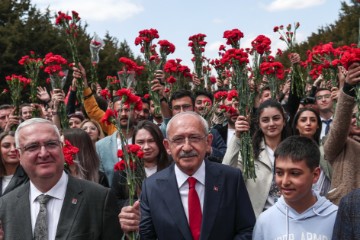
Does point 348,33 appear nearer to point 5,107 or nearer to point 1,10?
point 1,10

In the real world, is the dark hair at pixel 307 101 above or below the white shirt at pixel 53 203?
above

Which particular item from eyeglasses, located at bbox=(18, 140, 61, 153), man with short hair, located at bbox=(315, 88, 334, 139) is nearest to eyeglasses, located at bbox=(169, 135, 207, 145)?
eyeglasses, located at bbox=(18, 140, 61, 153)

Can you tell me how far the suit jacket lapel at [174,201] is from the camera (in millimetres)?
3811

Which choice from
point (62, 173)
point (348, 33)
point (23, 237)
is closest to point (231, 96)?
point (62, 173)

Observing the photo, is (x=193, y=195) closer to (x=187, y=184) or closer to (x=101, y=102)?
(x=187, y=184)

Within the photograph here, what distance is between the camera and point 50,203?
3.54m

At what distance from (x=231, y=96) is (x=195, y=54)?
3.09m

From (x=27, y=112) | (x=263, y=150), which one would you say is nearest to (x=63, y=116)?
(x=27, y=112)

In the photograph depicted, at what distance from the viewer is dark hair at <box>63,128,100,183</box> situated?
547 centimetres

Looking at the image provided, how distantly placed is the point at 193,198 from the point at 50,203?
38.2 inches

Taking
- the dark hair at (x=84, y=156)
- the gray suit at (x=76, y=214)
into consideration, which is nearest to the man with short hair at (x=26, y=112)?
the dark hair at (x=84, y=156)

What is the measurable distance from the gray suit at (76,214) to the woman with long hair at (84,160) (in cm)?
178

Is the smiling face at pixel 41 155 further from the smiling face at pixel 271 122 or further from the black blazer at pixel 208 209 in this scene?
the smiling face at pixel 271 122

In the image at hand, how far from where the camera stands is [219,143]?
21.7 ft
